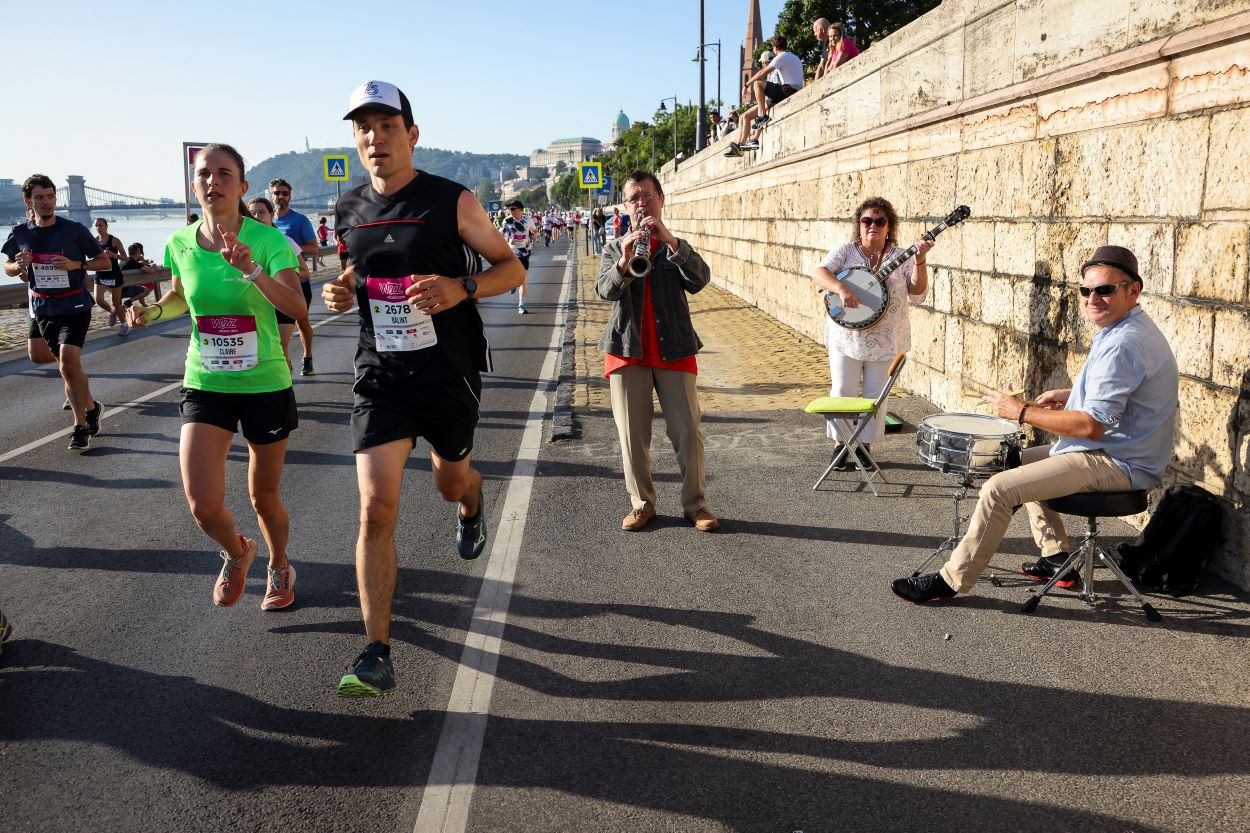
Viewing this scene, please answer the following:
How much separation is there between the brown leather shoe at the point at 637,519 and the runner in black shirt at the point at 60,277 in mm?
5302

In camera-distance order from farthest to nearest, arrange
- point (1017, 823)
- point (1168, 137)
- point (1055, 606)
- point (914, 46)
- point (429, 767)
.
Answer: point (914, 46), point (1168, 137), point (1055, 606), point (429, 767), point (1017, 823)

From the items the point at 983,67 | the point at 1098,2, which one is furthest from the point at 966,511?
the point at 983,67

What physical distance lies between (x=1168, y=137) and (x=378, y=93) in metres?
4.22

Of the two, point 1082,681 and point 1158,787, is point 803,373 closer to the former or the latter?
point 1082,681

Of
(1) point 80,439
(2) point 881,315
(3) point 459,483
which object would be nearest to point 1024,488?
(3) point 459,483

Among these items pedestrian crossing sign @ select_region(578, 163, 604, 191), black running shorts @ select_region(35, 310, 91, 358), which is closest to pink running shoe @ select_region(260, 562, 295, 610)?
black running shorts @ select_region(35, 310, 91, 358)

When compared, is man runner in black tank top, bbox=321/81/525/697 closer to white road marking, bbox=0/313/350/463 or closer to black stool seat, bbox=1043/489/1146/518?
black stool seat, bbox=1043/489/1146/518

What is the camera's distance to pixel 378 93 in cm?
399

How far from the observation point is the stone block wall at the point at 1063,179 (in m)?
5.10

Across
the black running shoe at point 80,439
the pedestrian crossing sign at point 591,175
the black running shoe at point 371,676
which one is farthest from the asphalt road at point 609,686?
the pedestrian crossing sign at point 591,175

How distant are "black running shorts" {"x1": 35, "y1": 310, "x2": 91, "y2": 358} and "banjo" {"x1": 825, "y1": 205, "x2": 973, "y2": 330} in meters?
6.41

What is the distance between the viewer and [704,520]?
20.1ft

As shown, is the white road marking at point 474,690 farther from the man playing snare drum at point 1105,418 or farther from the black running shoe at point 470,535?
the man playing snare drum at point 1105,418

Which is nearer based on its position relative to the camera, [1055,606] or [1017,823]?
[1017,823]
